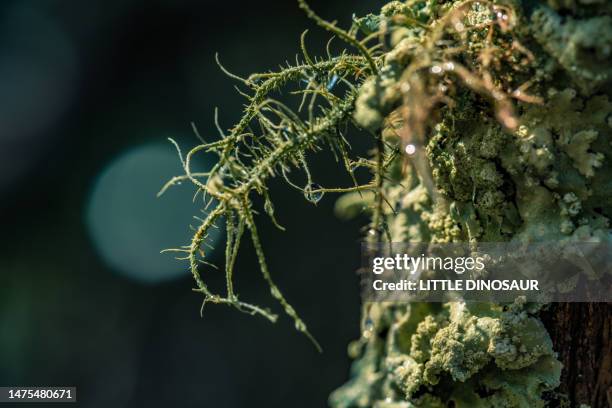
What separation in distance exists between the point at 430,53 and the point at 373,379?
39cm

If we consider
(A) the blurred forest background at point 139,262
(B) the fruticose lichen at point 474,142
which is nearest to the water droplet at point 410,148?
(B) the fruticose lichen at point 474,142

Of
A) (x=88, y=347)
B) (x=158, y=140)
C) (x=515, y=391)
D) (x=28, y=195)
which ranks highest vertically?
(x=158, y=140)

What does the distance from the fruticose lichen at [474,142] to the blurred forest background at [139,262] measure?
1.24m

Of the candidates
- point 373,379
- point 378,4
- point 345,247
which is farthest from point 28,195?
point 373,379

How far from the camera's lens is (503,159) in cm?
48

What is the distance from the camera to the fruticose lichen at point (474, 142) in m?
0.43

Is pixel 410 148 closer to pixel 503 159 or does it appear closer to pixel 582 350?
pixel 503 159

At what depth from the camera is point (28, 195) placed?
1.85m

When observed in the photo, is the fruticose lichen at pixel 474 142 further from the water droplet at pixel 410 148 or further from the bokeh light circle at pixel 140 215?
the bokeh light circle at pixel 140 215

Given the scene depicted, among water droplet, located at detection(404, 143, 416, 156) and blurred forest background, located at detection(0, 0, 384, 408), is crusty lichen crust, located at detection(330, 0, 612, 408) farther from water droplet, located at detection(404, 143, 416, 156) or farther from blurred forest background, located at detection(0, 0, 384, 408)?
blurred forest background, located at detection(0, 0, 384, 408)

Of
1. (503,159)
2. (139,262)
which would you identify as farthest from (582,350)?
(139,262)

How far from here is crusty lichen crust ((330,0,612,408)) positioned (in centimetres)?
42

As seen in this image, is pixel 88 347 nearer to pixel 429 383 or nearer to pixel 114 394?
pixel 114 394

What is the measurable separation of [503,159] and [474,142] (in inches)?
1.1
